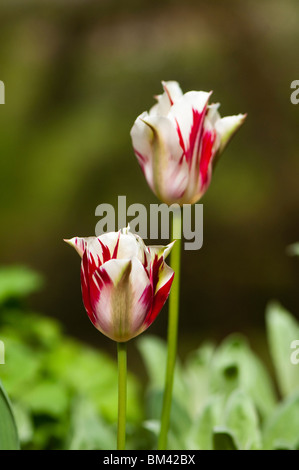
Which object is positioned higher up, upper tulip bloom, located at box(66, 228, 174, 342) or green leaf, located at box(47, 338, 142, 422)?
green leaf, located at box(47, 338, 142, 422)

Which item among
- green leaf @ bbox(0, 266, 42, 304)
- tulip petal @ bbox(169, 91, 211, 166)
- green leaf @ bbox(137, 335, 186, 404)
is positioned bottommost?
green leaf @ bbox(137, 335, 186, 404)

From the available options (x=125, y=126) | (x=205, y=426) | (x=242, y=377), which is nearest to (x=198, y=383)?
(x=242, y=377)

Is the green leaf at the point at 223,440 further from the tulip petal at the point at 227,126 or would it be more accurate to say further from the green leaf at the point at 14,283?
the green leaf at the point at 14,283

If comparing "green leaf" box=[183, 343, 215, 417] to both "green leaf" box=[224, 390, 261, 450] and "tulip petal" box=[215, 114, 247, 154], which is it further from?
"tulip petal" box=[215, 114, 247, 154]

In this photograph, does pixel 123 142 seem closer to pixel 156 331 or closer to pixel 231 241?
pixel 231 241

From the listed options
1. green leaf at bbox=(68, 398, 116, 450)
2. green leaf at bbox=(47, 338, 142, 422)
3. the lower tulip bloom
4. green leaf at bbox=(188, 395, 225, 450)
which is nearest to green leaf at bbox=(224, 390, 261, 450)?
green leaf at bbox=(188, 395, 225, 450)

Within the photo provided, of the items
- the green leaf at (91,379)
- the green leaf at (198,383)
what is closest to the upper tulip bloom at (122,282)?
the green leaf at (198,383)

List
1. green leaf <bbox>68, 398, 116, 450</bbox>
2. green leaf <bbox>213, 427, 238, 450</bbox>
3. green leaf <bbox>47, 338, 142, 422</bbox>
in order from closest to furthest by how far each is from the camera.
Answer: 1. green leaf <bbox>213, 427, 238, 450</bbox>
2. green leaf <bbox>68, 398, 116, 450</bbox>
3. green leaf <bbox>47, 338, 142, 422</bbox>

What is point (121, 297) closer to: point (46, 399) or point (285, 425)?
point (285, 425)
